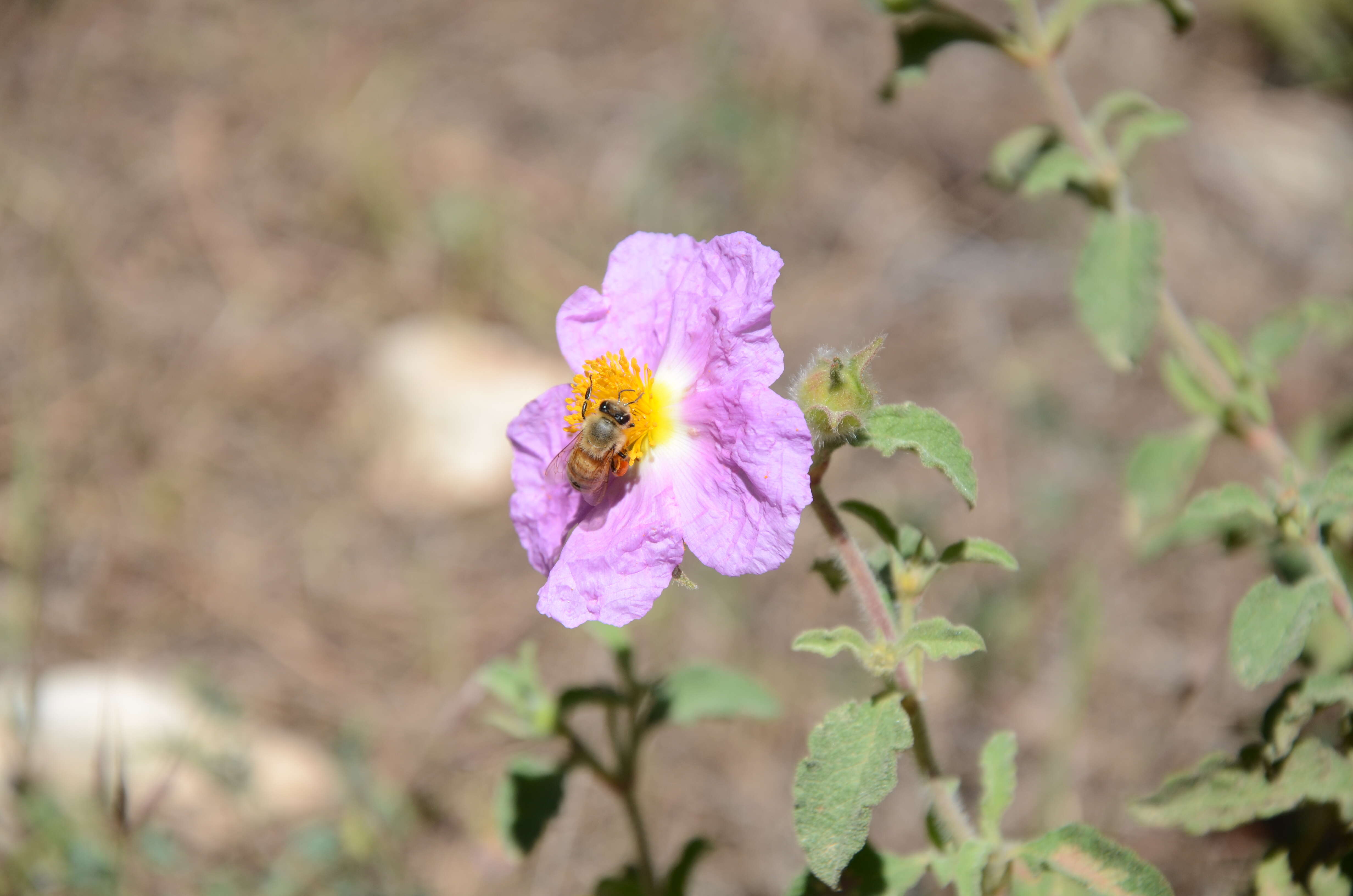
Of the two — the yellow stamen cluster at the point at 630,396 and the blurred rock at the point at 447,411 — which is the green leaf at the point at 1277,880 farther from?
the blurred rock at the point at 447,411

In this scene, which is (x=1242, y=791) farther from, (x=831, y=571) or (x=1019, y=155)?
(x=1019, y=155)

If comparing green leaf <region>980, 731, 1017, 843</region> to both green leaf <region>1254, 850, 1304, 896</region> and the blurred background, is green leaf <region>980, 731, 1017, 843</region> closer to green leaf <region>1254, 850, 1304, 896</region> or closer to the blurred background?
green leaf <region>1254, 850, 1304, 896</region>

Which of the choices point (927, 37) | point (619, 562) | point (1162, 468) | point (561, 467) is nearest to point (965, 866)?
point (619, 562)

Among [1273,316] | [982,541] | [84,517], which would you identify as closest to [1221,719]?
[1273,316]

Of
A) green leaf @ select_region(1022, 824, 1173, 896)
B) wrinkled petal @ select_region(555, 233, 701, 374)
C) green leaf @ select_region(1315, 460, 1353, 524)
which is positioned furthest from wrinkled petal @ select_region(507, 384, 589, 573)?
green leaf @ select_region(1315, 460, 1353, 524)

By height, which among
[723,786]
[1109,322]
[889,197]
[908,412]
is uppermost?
[889,197]

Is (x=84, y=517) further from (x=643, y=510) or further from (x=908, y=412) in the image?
(x=908, y=412)
